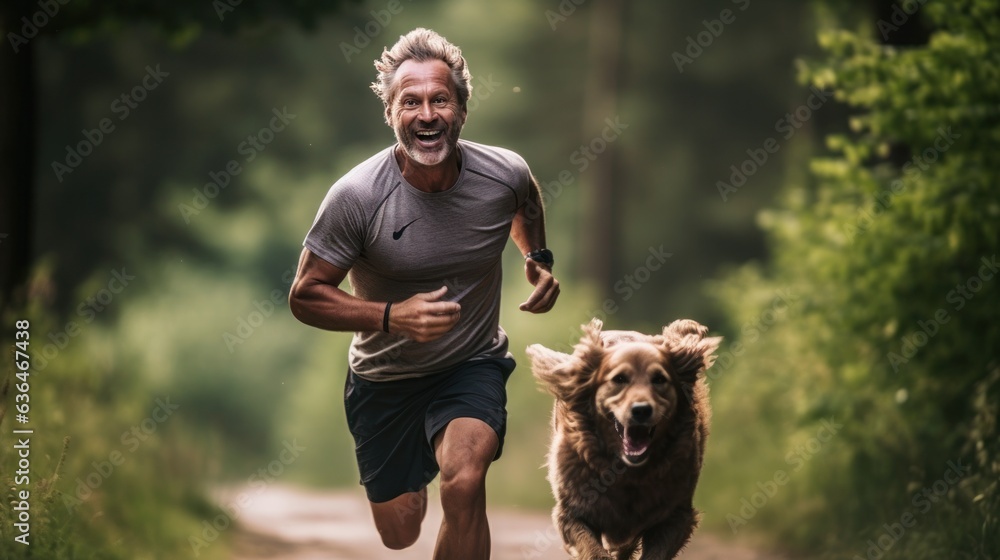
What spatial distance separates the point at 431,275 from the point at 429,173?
43 cm

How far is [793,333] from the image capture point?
10.7 metres

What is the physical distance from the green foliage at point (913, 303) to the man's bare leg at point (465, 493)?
3.15 m

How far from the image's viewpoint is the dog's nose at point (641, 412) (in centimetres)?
484

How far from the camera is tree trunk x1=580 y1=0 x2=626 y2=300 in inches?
987

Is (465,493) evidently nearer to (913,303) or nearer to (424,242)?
(424,242)

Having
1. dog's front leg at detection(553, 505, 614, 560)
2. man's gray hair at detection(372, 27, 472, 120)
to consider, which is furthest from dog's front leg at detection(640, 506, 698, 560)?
man's gray hair at detection(372, 27, 472, 120)

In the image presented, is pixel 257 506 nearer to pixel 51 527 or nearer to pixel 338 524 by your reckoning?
pixel 338 524

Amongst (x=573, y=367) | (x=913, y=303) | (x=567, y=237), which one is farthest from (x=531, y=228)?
(x=567, y=237)

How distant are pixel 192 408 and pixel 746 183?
1484 cm

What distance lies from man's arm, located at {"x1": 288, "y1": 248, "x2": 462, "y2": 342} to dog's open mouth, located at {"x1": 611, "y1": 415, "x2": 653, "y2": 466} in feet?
3.00

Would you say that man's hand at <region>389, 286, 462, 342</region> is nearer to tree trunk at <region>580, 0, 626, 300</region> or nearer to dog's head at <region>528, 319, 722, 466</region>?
dog's head at <region>528, 319, 722, 466</region>

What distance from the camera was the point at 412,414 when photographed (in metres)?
5.37

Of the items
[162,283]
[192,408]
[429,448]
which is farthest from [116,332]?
[429,448]

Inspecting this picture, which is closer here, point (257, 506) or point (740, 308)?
point (257, 506)
